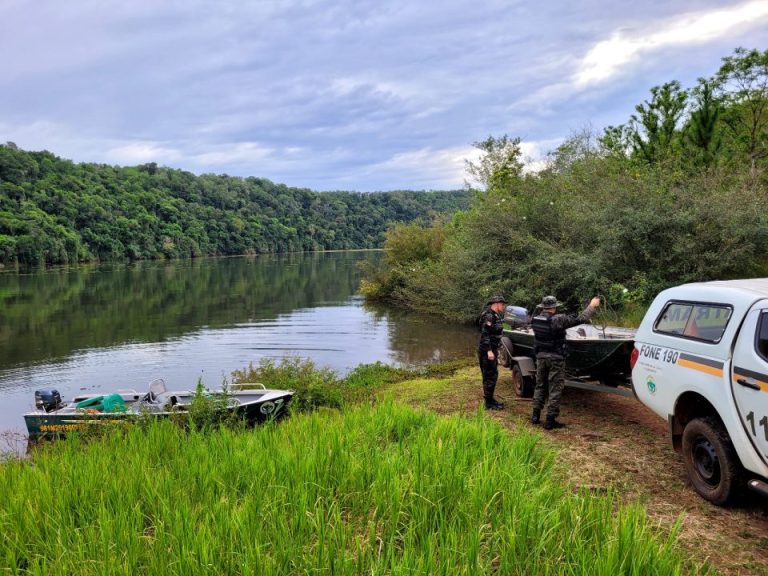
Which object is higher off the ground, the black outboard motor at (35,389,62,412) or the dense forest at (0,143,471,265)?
the dense forest at (0,143,471,265)

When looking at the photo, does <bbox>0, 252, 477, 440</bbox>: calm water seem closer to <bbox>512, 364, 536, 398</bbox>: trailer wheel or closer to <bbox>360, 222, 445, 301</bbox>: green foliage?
<bbox>360, 222, 445, 301</bbox>: green foliage

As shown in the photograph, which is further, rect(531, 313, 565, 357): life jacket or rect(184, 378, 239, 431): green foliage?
rect(184, 378, 239, 431): green foliage

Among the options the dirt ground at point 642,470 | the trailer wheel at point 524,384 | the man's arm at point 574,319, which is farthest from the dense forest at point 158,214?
the man's arm at point 574,319

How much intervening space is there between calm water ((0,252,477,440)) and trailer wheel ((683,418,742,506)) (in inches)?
592

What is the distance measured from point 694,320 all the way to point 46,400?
13.9 metres

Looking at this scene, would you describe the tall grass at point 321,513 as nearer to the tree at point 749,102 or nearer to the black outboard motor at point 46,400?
the black outboard motor at point 46,400

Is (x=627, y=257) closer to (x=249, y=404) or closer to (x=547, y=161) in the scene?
(x=547, y=161)

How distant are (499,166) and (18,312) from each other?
34.1m

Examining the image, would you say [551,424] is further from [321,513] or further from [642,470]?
[321,513]

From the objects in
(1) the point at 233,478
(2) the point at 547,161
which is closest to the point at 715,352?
(1) the point at 233,478

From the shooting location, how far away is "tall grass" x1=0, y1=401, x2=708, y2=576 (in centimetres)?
336

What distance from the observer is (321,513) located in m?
3.82

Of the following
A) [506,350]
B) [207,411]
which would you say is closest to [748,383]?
[506,350]

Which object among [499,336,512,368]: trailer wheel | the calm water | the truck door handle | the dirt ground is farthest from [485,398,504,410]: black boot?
the calm water
